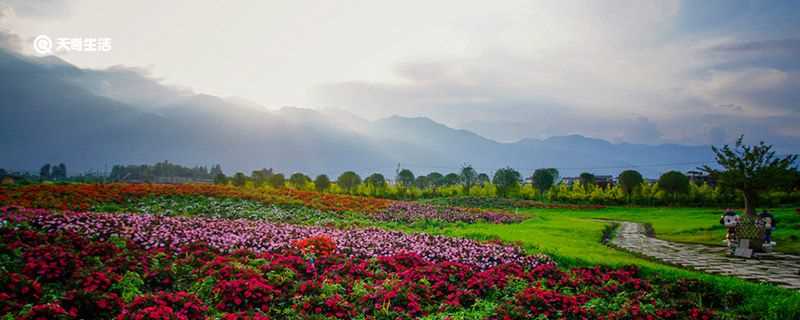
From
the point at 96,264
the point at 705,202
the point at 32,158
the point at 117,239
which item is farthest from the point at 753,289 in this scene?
the point at 32,158

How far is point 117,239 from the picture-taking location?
8.20m

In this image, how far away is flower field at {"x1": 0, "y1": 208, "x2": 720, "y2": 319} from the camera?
5355 millimetres

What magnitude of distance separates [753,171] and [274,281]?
48.5ft

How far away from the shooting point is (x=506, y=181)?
196 feet

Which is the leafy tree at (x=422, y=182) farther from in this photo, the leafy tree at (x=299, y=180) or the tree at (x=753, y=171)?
the tree at (x=753, y=171)

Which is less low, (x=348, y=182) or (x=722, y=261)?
(x=348, y=182)

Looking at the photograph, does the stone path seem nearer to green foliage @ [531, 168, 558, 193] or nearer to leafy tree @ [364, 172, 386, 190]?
leafy tree @ [364, 172, 386, 190]

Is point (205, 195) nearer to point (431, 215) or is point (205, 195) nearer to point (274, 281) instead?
point (431, 215)

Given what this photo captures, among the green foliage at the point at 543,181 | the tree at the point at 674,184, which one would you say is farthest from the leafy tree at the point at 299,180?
the tree at the point at 674,184

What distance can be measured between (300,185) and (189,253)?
39.4 metres

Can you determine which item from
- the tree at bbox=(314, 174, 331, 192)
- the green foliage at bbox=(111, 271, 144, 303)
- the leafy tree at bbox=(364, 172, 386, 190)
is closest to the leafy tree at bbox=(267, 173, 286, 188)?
the tree at bbox=(314, 174, 331, 192)

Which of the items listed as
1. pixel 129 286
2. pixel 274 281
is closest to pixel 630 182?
pixel 274 281

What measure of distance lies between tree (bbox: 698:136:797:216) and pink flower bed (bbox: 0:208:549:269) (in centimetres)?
872

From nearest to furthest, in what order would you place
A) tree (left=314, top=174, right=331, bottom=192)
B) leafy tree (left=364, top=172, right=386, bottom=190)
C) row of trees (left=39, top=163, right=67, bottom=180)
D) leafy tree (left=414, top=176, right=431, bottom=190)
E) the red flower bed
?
Result: the red flower bed < row of trees (left=39, top=163, right=67, bottom=180) < tree (left=314, top=174, right=331, bottom=192) < leafy tree (left=364, top=172, right=386, bottom=190) < leafy tree (left=414, top=176, right=431, bottom=190)
